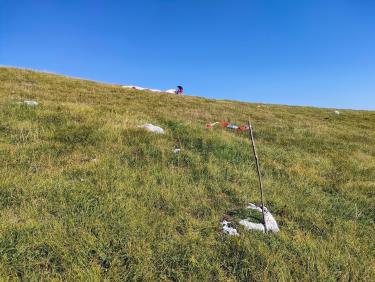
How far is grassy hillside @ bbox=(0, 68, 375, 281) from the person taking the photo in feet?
16.0

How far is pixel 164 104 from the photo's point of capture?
22.4m

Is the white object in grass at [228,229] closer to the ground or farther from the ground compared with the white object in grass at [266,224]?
closer to the ground

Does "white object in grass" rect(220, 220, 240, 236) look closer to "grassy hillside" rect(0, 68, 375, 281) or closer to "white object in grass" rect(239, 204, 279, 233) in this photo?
"grassy hillside" rect(0, 68, 375, 281)

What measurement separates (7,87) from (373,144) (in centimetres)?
2019

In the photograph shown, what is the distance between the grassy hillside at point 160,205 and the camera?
4883 millimetres

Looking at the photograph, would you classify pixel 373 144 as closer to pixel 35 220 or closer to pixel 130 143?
pixel 130 143

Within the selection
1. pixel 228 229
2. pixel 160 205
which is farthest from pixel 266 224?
pixel 160 205

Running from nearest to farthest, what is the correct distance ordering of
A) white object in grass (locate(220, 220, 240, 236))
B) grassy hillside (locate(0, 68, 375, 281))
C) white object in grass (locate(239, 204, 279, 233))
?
grassy hillside (locate(0, 68, 375, 281))
white object in grass (locate(220, 220, 240, 236))
white object in grass (locate(239, 204, 279, 233))

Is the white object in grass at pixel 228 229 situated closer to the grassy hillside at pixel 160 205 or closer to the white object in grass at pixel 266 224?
the grassy hillside at pixel 160 205

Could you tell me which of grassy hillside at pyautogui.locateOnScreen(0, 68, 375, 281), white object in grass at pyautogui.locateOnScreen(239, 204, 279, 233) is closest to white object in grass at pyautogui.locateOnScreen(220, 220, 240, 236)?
grassy hillside at pyautogui.locateOnScreen(0, 68, 375, 281)

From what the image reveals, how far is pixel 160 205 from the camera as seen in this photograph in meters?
6.57

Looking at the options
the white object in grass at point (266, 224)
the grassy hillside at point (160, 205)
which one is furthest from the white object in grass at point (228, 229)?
the white object in grass at point (266, 224)

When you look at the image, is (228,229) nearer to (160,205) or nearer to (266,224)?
(266,224)

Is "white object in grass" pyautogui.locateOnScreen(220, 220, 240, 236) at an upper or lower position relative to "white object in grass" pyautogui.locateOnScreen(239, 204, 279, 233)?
lower
